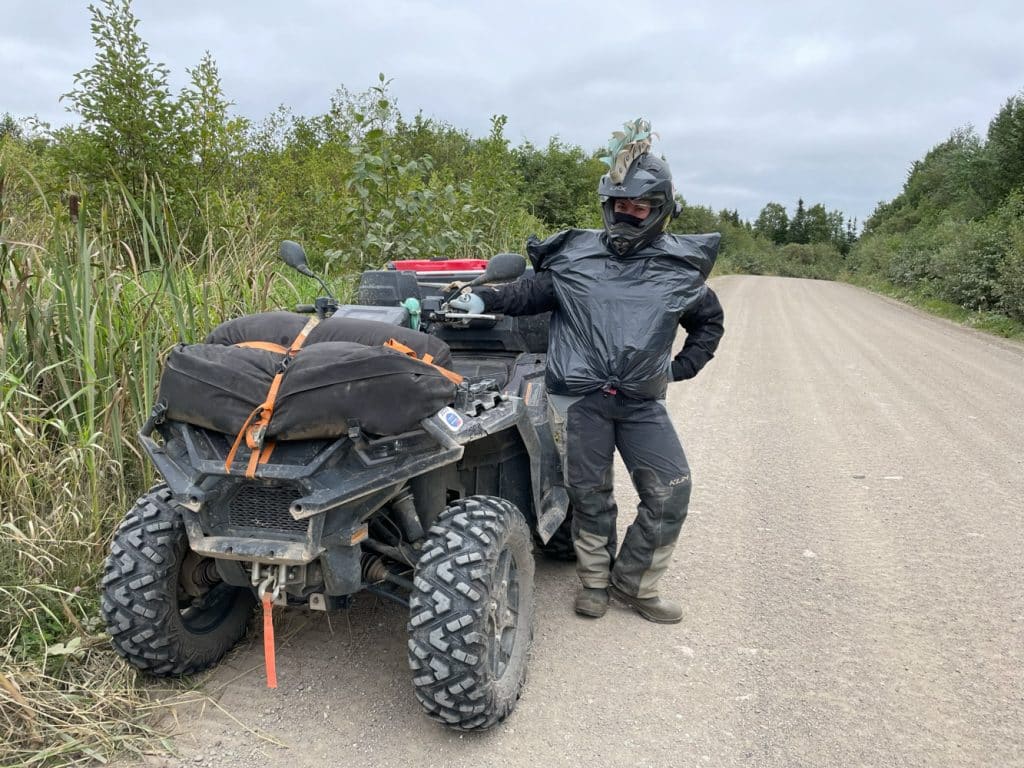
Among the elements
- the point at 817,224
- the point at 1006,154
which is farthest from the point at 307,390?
the point at 817,224

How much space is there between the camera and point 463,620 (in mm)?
2514

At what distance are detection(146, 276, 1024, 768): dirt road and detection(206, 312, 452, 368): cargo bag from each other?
4.19 ft

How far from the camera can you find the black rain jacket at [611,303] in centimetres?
348

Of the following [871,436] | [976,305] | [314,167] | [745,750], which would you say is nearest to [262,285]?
[745,750]

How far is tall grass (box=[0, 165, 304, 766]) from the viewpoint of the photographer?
8.72 ft

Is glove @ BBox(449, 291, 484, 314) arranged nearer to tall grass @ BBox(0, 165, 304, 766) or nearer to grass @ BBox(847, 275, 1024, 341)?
tall grass @ BBox(0, 165, 304, 766)

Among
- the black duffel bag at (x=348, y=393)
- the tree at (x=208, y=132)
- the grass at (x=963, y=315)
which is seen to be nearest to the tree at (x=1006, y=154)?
the grass at (x=963, y=315)

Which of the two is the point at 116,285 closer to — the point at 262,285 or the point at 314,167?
Answer: the point at 262,285

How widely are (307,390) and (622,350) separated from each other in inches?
61.4

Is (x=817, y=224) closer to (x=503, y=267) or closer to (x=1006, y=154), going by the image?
(x=1006, y=154)

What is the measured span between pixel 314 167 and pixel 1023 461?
881 centimetres

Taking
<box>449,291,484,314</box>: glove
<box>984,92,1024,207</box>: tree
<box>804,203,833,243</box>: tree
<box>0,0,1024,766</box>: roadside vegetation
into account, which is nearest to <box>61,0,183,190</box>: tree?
<box>0,0,1024,766</box>: roadside vegetation

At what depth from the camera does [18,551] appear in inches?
122

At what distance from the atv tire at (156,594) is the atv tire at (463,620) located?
2.79 ft
